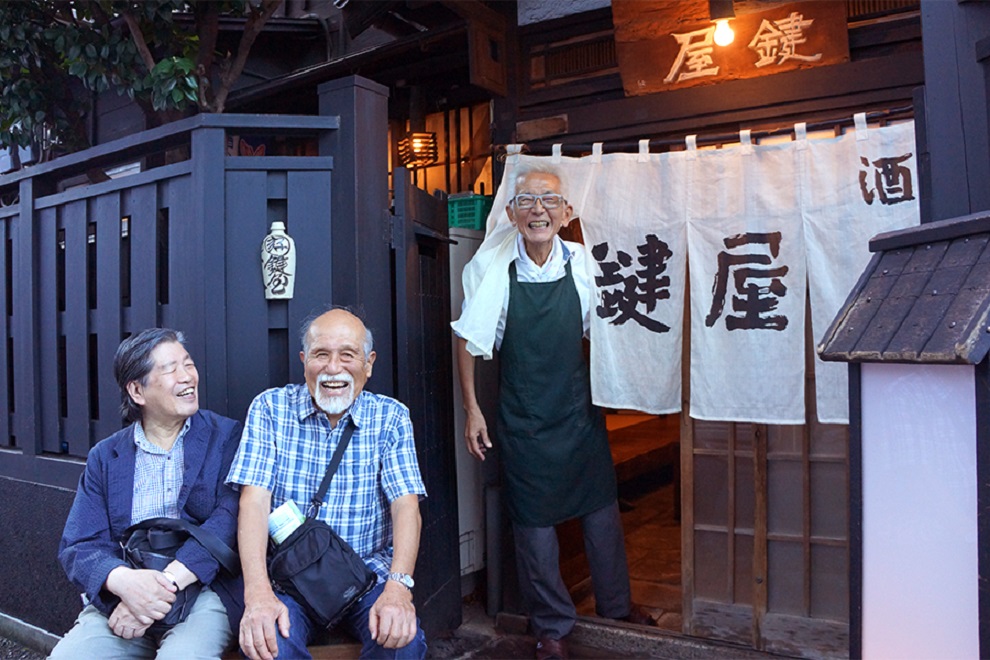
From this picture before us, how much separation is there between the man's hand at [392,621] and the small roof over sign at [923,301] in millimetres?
1940

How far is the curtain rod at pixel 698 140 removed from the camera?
420cm

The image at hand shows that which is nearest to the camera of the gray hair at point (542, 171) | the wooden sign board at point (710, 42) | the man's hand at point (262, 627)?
the man's hand at point (262, 627)

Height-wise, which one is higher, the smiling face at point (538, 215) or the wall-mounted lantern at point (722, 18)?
Result: the wall-mounted lantern at point (722, 18)

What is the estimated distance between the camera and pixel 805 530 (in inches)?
185

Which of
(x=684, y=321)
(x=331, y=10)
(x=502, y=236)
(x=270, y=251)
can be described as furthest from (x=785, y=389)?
(x=331, y=10)

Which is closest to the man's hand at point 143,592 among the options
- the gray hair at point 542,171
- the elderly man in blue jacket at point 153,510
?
the elderly man in blue jacket at point 153,510

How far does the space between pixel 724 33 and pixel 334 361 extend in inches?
125

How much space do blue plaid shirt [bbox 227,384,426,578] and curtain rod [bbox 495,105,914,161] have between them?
8.02 ft

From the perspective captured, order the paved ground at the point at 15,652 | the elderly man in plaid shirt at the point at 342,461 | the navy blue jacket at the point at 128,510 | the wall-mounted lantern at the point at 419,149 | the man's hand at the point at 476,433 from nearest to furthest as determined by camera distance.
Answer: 1. the navy blue jacket at the point at 128,510
2. the elderly man in plaid shirt at the point at 342,461
3. the man's hand at the point at 476,433
4. the paved ground at the point at 15,652
5. the wall-mounted lantern at the point at 419,149

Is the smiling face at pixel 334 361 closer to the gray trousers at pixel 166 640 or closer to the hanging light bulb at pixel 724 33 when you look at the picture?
the gray trousers at pixel 166 640

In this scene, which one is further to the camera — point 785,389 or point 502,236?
point 502,236

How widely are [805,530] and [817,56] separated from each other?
2879 mm

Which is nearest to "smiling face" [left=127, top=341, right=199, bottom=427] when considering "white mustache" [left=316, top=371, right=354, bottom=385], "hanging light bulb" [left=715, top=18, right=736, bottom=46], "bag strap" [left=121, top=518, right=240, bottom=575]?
"bag strap" [left=121, top=518, right=240, bottom=575]

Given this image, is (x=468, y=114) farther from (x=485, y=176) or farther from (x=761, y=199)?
(x=761, y=199)
